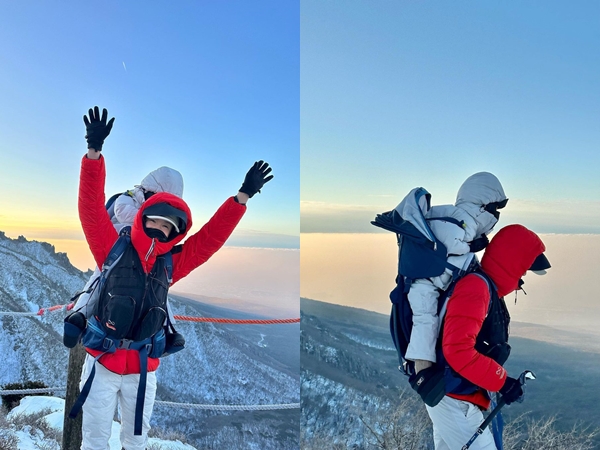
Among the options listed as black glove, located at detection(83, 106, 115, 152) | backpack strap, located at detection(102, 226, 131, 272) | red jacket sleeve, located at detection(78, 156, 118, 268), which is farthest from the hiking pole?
black glove, located at detection(83, 106, 115, 152)

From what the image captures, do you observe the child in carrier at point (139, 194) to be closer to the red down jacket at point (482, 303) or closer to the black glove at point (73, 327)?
the black glove at point (73, 327)

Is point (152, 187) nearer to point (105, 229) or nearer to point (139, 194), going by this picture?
point (139, 194)

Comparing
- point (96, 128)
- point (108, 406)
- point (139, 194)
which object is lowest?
point (108, 406)

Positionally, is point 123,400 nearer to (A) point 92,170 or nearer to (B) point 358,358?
(A) point 92,170

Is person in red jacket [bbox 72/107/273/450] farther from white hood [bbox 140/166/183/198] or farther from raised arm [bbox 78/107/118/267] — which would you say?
white hood [bbox 140/166/183/198]

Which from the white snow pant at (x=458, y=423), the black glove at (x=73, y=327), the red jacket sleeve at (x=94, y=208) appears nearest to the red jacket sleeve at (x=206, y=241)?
the red jacket sleeve at (x=94, y=208)

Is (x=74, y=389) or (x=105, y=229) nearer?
(x=105, y=229)

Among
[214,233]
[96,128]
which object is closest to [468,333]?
[214,233]
